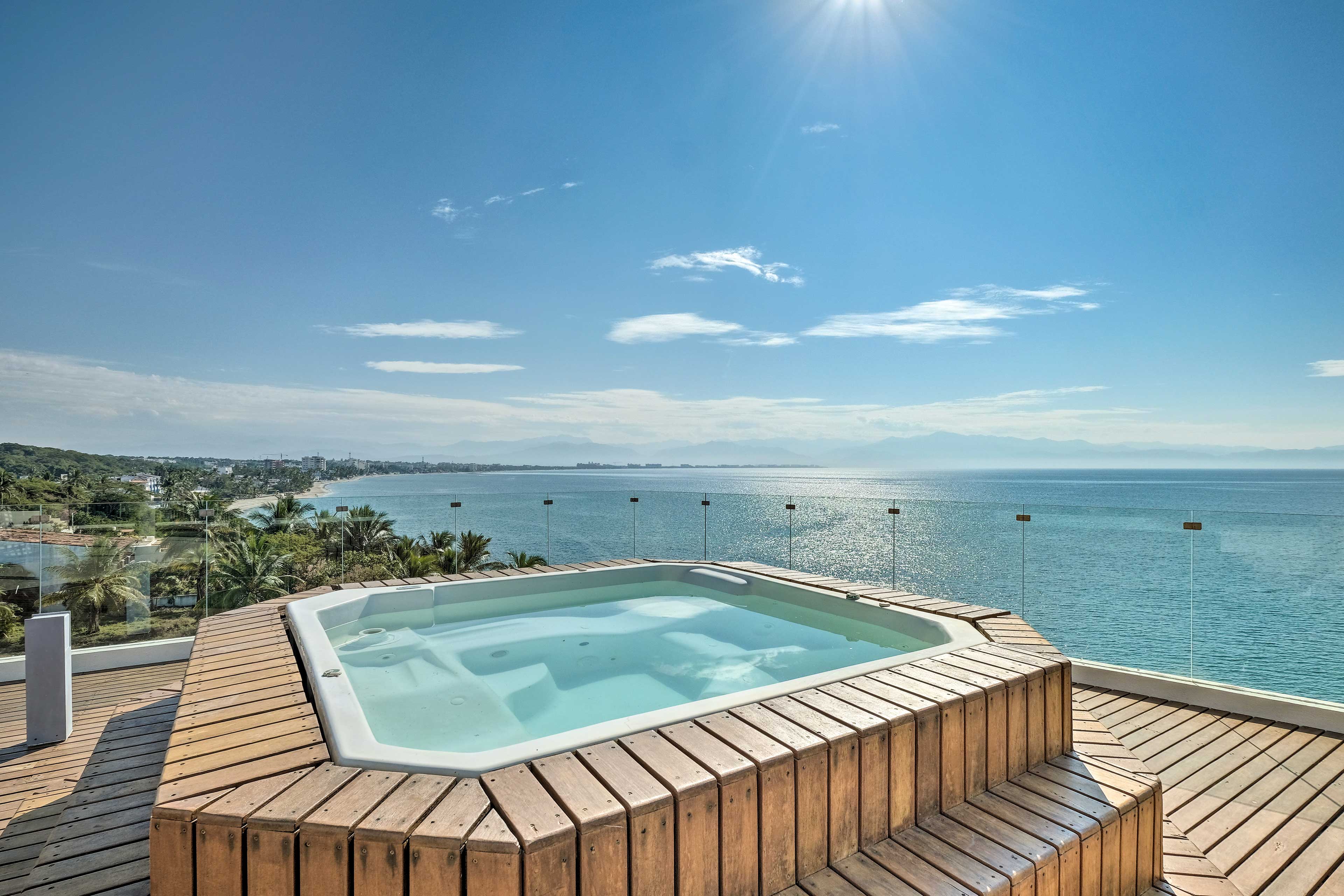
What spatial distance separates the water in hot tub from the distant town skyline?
5.08 m

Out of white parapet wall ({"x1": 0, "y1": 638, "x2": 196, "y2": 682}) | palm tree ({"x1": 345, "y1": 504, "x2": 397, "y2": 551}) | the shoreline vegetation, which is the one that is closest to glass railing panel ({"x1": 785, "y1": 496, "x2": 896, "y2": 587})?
the shoreline vegetation

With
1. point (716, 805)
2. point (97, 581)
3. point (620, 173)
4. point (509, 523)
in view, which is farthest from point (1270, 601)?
point (97, 581)

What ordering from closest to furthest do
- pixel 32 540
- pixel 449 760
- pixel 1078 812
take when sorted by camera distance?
pixel 449 760, pixel 1078 812, pixel 32 540

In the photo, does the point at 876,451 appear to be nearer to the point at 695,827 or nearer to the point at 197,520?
the point at 197,520

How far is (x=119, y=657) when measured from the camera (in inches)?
165

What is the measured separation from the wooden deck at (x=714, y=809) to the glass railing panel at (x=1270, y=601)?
1119 mm

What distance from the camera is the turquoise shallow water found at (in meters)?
3.62

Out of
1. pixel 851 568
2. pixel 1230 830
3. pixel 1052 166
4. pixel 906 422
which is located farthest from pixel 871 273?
pixel 906 422

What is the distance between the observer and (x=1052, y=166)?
741cm

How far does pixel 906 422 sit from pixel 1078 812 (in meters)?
46.2

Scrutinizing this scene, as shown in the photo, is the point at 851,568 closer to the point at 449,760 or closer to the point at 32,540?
the point at 449,760

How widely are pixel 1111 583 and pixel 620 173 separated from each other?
Result: 6682 mm

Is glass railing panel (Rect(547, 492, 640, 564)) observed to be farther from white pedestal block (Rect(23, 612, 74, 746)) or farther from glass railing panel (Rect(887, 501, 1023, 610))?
white pedestal block (Rect(23, 612, 74, 746))

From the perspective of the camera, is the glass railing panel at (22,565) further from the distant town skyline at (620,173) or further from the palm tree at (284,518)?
the distant town skyline at (620,173)
